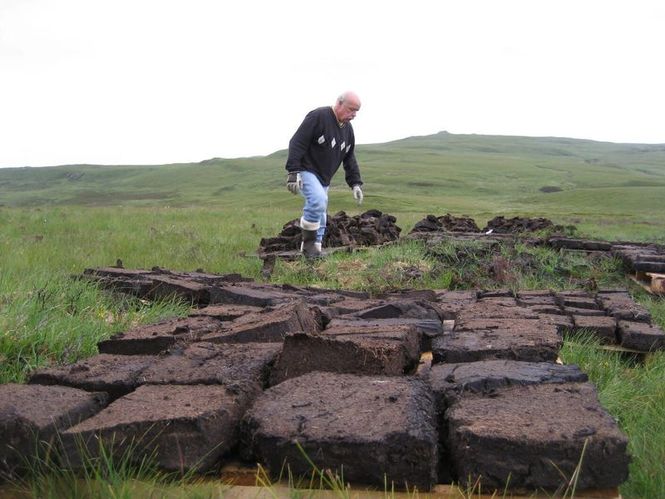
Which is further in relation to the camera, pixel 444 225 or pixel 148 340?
pixel 444 225

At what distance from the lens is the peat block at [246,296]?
5246 mm

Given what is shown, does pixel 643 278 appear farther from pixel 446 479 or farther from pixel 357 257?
pixel 446 479

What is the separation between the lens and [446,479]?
7.83 feet

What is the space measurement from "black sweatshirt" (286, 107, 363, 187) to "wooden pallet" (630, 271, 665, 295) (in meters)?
3.99

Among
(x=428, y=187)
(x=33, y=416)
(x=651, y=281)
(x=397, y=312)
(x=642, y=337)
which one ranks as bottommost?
(x=428, y=187)

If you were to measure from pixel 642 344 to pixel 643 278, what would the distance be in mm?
3981

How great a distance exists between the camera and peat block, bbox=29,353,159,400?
3.00 m

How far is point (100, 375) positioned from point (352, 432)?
1.34m

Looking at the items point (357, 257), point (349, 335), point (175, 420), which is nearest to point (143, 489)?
point (175, 420)

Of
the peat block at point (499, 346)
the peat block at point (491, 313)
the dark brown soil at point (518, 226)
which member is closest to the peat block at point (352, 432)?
the peat block at point (499, 346)

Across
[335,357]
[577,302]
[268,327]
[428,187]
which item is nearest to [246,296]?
[268,327]

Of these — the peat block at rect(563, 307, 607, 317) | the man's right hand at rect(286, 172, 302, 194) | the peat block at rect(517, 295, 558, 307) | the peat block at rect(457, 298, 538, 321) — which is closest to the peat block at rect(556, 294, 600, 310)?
the peat block at rect(517, 295, 558, 307)

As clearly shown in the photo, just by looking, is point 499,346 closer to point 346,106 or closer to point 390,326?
point 390,326

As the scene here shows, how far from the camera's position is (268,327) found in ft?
12.4
